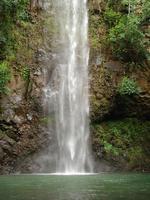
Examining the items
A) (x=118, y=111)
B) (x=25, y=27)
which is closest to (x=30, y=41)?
(x=25, y=27)

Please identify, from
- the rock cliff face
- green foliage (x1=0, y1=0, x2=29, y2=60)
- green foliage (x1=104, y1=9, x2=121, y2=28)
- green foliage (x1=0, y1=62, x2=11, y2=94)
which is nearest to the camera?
green foliage (x1=0, y1=62, x2=11, y2=94)

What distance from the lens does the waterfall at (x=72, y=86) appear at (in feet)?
71.1

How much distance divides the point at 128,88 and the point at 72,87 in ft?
9.32

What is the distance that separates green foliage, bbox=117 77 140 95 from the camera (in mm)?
22391

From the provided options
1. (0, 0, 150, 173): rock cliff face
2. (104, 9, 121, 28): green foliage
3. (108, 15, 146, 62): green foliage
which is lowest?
(0, 0, 150, 173): rock cliff face

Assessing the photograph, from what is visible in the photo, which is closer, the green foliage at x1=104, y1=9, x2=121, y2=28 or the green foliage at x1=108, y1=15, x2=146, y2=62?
the green foliage at x1=108, y1=15, x2=146, y2=62

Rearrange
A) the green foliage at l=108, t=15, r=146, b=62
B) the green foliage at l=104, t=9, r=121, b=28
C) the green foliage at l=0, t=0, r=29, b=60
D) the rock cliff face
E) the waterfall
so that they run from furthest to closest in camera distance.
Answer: the green foliage at l=104, t=9, r=121, b=28, the green foliage at l=108, t=15, r=146, b=62, the green foliage at l=0, t=0, r=29, b=60, the waterfall, the rock cliff face

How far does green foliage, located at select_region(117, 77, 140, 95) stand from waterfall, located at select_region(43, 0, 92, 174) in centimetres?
178

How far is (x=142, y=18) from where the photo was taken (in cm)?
2314

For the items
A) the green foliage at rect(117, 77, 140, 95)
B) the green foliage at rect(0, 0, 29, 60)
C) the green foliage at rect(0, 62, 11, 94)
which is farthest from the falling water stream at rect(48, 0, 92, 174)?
the green foliage at rect(0, 62, 11, 94)

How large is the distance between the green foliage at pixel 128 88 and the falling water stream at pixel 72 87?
5.85ft

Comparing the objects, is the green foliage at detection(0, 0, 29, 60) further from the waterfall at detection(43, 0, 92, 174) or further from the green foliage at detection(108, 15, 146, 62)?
the green foliage at detection(108, 15, 146, 62)

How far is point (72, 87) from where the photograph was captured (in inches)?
908

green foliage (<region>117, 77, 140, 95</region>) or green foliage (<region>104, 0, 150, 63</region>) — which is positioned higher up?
green foliage (<region>104, 0, 150, 63</region>)
